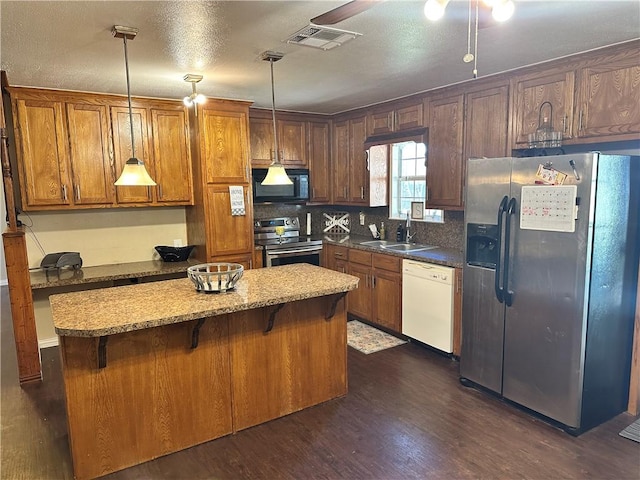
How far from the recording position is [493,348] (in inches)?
118

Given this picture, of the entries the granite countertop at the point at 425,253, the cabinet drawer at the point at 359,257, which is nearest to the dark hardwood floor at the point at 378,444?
the granite countertop at the point at 425,253

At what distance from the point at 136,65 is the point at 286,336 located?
216 centimetres

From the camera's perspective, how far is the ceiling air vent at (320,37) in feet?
7.74

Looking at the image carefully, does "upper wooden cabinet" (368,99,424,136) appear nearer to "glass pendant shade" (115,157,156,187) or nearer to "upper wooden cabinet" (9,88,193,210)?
"upper wooden cabinet" (9,88,193,210)

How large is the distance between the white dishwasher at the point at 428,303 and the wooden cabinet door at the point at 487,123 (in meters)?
1.04

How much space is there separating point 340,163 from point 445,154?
64.2 inches

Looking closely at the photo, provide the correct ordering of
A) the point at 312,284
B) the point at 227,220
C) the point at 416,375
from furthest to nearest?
the point at 227,220 < the point at 416,375 < the point at 312,284

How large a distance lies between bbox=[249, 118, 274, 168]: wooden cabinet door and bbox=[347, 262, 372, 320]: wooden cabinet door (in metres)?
1.56

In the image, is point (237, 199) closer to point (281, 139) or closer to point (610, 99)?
point (281, 139)

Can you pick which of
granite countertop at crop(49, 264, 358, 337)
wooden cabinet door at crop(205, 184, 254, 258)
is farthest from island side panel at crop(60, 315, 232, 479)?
wooden cabinet door at crop(205, 184, 254, 258)

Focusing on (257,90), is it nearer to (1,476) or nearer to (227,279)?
(227,279)

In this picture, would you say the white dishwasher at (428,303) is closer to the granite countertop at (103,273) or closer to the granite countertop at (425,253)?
the granite countertop at (425,253)

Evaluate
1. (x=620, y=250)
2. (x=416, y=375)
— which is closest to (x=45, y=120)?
(x=416, y=375)

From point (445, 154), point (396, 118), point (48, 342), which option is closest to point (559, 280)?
point (445, 154)
